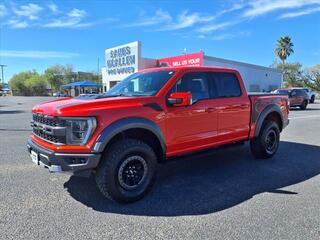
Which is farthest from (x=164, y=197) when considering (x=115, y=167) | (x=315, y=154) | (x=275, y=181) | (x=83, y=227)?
(x=315, y=154)

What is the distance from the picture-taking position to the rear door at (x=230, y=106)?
559 centimetres

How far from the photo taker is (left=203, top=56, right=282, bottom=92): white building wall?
33287mm

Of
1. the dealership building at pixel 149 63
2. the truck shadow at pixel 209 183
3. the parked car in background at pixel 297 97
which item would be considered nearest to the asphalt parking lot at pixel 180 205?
the truck shadow at pixel 209 183

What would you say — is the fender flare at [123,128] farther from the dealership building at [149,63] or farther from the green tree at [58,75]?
the green tree at [58,75]

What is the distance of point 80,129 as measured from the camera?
12.8ft

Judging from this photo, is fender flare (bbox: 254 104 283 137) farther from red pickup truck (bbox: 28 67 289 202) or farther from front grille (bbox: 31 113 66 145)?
front grille (bbox: 31 113 66 145)

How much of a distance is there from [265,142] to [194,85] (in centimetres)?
258

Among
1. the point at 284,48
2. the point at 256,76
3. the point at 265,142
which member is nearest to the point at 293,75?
the point at 284,48

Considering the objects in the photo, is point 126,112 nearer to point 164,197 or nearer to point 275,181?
point 164,197

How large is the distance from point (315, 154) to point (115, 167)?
Result: 5620 millimetres

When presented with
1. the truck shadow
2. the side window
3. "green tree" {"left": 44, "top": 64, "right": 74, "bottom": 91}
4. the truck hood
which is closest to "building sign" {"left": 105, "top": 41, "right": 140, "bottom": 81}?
the truck shadow

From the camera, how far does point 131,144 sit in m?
4.26

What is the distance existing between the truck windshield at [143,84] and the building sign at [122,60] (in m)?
23.3

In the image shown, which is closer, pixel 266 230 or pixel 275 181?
pixel 266 230
